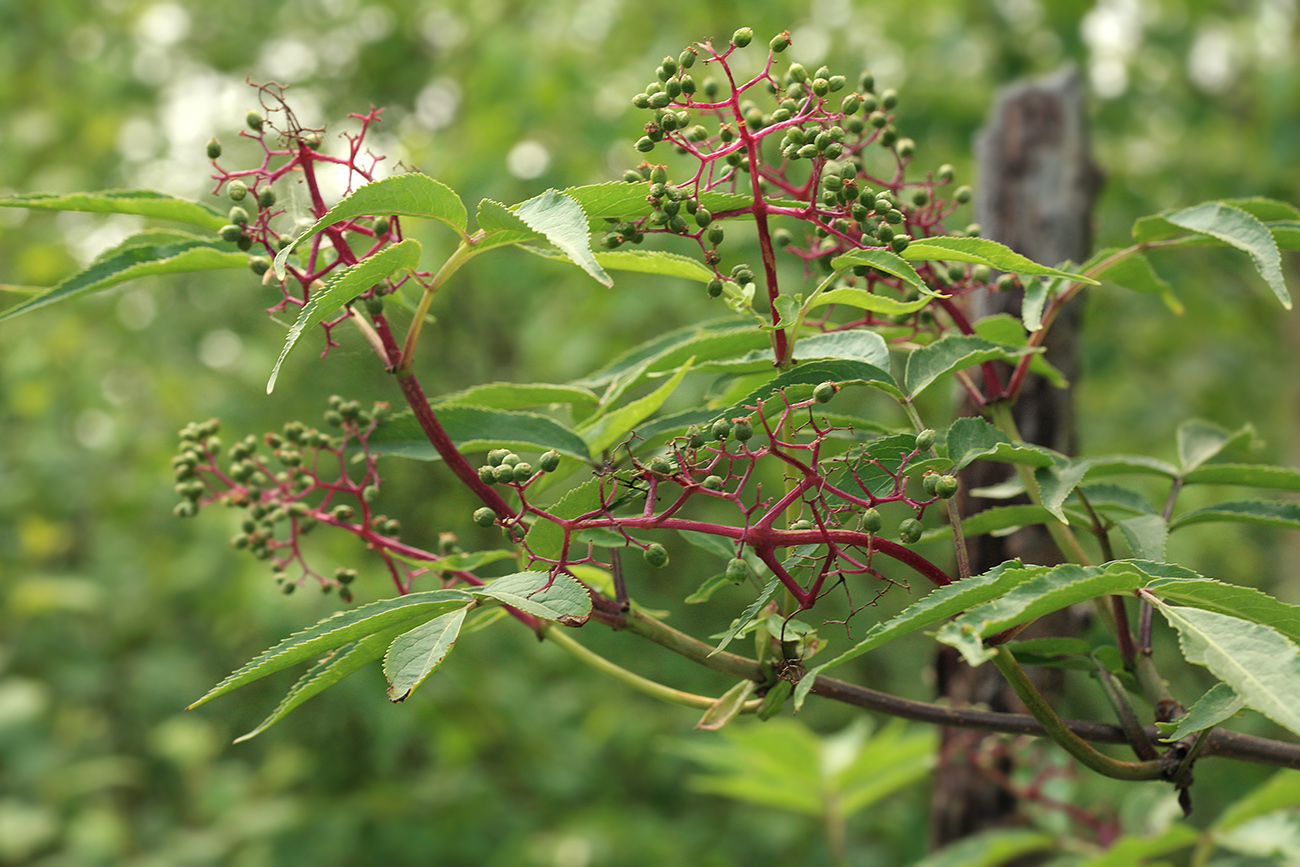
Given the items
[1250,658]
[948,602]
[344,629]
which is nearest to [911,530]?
[948,602]

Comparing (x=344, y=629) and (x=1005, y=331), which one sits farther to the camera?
(x=1005, y=331)

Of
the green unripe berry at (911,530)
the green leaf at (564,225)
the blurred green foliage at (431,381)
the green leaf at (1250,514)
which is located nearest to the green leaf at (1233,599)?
the green unripe berry at (911,530)

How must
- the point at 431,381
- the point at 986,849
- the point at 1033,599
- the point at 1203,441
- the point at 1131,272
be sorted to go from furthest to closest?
the point at 431,381, the point at 986,849, the point at 1203,441, the point at 1131,272, the point at 1033,599

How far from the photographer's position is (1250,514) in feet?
2.29

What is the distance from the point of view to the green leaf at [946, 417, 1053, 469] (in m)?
0.56

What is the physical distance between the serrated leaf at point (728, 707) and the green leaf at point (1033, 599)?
162mm

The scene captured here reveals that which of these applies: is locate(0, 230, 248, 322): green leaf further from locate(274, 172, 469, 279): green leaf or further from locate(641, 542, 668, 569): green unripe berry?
locate(641, 542, 668, 569): green unripe berry

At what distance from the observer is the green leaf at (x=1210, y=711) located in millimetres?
506

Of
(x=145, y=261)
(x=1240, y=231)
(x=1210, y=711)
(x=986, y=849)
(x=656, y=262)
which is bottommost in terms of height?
(x=986, y=849)

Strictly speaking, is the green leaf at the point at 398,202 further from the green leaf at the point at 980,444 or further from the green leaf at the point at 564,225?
the green leaf at the point at 980,444

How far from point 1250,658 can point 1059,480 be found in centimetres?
17

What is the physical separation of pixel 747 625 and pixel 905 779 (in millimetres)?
1182

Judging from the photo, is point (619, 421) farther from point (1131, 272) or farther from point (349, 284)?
point (1131, 272)

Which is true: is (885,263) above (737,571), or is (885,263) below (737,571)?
above
